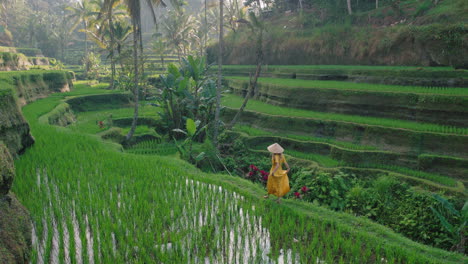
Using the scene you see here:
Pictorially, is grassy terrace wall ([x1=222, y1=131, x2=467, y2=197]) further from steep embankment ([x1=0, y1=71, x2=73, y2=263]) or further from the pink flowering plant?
steep embankment ([x1=0, y1=71, x2=73, y2=263])

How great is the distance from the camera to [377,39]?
1234 cm

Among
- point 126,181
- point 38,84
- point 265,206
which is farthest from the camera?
point 38,84

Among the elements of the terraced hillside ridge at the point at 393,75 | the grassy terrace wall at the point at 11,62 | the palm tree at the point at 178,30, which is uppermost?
the palm tree at the point at 178,30

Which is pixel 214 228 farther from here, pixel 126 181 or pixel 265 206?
pixel 126 181

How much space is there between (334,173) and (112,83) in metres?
17.4

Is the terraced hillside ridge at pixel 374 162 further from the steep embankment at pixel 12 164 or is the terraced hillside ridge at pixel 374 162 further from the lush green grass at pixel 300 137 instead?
the steep embankment at pixel 12 164

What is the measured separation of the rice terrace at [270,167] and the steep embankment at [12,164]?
0.02 meters

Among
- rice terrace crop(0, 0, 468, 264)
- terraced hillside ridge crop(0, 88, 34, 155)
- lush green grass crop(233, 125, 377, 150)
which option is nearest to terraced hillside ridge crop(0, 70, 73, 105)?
rice terrace crop(0, 0, 468, 264)

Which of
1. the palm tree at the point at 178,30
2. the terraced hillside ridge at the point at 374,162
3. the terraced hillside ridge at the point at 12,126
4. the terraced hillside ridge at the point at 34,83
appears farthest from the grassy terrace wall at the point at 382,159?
the palm tree at the point at 178,30

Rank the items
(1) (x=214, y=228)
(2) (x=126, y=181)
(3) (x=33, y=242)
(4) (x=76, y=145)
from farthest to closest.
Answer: (4) (x=76, y=145) → (2) (x=126, y=181) → (1) (x=214, y=228) → (3) (x=33, y=242)

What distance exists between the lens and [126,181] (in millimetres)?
5121

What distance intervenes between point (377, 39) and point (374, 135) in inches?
262

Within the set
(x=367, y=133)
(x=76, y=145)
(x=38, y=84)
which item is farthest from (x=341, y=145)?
(x=38, y=84)

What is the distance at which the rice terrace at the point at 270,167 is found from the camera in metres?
3.45
